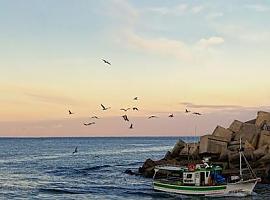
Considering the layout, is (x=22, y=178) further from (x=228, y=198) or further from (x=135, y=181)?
(x=228, y=198)

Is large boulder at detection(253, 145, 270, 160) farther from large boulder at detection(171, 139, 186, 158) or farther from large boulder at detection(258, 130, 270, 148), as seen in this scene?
large boulder at detection(171, 139, 186, 158)

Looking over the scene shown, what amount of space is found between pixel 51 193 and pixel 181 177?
41.2ft

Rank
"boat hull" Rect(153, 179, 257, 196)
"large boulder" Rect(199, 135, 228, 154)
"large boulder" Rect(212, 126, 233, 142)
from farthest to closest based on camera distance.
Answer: "large boulder" Rect(212, 126, 233, 142)
"large boulder" Rect(199, 135, 228, 154)
"boat hull" Rect(153, 179, 257, 196)

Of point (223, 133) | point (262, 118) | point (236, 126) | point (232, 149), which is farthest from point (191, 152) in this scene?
point (262, 118)

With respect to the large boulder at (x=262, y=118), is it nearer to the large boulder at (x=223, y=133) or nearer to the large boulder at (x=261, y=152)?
the large boulder at (x=223, y=133)

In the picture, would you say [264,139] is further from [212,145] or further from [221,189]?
[221,189]

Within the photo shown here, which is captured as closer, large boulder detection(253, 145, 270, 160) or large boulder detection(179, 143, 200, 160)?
large boulder detection(253, 145, 270, 160)

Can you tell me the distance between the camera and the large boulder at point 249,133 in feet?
198

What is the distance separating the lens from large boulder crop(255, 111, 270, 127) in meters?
65.2

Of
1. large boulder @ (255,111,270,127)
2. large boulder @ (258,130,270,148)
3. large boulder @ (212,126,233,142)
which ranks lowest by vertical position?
large boulder @ (258,130,270,148)

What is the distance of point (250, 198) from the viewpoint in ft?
149

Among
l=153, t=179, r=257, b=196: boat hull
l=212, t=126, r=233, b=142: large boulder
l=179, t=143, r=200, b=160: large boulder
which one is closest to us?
l=153, t=179, r=257, b=196: boat hull

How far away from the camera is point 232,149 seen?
58.5 meters

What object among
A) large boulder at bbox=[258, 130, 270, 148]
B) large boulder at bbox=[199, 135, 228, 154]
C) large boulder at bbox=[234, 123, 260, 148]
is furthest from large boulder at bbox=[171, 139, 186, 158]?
large boulder at bbox=[258, 130, 270, 148]
